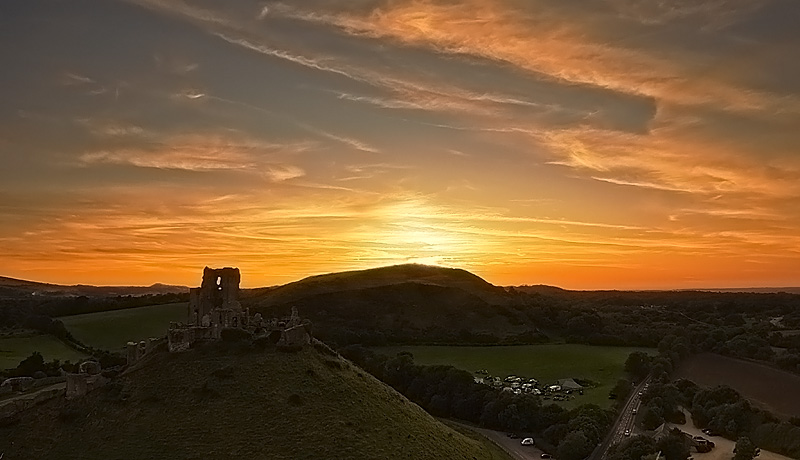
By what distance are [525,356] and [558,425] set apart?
5868cm

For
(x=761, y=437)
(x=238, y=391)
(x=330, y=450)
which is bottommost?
(x=761, y=437)

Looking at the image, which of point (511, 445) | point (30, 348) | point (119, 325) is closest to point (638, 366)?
point (511, 445)

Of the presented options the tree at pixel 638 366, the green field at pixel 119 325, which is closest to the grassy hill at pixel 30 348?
the green field at pixel 119 325

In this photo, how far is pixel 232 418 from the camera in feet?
216

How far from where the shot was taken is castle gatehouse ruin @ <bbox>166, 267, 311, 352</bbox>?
78875mm

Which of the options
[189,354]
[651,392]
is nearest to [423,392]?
[651,392]

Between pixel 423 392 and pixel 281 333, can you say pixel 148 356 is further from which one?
pixel 423 392

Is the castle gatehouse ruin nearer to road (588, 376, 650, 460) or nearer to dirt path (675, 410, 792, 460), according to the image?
road (588, 376, 650, 460)

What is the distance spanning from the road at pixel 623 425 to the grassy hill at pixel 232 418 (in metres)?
21.9

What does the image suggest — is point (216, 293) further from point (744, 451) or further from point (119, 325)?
point (119, 325)

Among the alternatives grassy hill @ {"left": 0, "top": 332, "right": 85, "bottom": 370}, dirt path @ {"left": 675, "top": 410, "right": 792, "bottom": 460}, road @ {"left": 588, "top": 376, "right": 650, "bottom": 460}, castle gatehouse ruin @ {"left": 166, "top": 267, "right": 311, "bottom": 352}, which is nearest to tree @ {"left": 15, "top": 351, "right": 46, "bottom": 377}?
grassy hill @ {"left": 0, "top": 332, "right": 85, "bottom": 370}

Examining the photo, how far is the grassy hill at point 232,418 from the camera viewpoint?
6216 cm

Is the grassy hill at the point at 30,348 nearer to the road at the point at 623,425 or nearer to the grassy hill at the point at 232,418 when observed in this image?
the grassy hill at the point at 232,418

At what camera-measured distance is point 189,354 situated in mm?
76000
